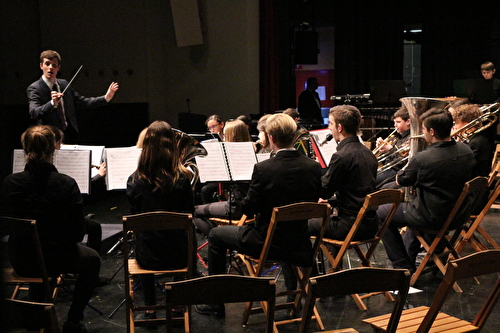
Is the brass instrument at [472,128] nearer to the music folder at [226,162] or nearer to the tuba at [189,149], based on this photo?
the music folder at [226,162]

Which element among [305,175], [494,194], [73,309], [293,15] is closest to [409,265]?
[494,194]

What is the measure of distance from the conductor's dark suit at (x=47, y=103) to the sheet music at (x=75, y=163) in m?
1.32

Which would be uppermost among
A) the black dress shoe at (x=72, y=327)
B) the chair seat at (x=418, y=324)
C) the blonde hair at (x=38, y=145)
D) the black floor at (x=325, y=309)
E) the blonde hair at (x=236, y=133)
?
the blonde hair at (x=38, y=145)

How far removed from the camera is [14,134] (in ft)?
26.6

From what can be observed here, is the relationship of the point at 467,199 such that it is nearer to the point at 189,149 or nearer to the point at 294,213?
the point at 294,213

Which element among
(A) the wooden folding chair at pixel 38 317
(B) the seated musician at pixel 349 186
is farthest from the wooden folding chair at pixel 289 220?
(A) the wooden folding chair at pixel 38 317

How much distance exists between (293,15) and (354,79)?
2154mm

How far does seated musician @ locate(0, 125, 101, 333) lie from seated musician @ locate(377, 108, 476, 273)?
2450 millimetres

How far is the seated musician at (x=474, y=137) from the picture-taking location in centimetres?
512

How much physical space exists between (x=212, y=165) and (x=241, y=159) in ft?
0.81

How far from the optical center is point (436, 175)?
420 cm

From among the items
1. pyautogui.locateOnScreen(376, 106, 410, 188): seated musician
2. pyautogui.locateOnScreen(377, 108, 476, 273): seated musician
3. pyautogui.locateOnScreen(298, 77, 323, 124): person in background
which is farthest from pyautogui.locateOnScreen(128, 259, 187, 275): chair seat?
pyautogui.locateOnScreen(298, 77, 323, 124): person in background

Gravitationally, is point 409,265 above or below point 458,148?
below

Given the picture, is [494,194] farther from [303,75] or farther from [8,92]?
[303,75]
